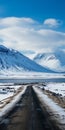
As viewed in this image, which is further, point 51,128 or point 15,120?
point 15,120

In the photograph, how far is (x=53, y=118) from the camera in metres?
23.1

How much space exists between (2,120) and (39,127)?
13.8ft

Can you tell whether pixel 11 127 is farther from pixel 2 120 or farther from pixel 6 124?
pixel 2 120

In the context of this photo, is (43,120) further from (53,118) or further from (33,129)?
(33,129)

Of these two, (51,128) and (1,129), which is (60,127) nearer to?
(51,128)

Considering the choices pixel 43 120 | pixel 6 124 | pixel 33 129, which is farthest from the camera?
pixel 43 120

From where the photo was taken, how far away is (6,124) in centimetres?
2012

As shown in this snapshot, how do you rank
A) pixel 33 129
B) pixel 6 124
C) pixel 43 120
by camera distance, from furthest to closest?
pixel 43 120 < pixel 6 124 < pixel 33 129

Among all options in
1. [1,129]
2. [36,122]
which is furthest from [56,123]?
[1,129]

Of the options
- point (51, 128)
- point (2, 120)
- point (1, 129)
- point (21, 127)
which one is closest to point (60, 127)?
point (51, 128)

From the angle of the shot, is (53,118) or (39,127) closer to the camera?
(39,127)

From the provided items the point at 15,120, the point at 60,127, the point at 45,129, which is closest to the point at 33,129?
the point at 45,129

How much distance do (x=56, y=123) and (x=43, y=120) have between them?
5.61 feet

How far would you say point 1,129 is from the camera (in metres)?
18.3
